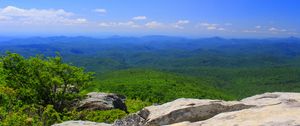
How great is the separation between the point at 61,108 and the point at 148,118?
92.4 ft

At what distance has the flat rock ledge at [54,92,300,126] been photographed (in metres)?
12.4

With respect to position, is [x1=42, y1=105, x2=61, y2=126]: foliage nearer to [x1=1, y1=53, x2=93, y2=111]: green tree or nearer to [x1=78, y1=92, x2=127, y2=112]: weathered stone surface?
[x1=1, y1=53, x2=93, y2=111]: green tree

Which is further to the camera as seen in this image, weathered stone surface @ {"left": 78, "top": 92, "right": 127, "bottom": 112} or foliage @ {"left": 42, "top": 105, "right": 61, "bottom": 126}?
weathered stone surface @ {"left": 78, "top": 92, "right": 127, "bottom": 112}

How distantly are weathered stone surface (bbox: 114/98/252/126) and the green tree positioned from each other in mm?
25205

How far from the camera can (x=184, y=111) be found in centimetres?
1595

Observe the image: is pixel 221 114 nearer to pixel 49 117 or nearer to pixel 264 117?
pixel 264 117

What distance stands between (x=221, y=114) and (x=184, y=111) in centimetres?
187

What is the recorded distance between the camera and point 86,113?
3938cm

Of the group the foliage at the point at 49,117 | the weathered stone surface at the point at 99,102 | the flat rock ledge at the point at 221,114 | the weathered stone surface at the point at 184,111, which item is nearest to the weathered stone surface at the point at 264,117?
the flat rock ledge at the point at 221,114

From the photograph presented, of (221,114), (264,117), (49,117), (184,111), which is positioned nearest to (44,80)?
(49,117)

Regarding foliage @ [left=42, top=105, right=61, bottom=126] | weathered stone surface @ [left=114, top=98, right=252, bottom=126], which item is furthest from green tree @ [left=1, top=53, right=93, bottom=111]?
weathered stone surface @ [left=114, top=98, right=252, bottom=126]

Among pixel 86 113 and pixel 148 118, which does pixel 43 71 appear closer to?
pixel 86 113

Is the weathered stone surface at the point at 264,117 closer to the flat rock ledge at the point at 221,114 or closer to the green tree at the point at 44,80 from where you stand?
the flat rock ledge at the point at 221,114

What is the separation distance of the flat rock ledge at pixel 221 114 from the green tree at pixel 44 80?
25290 millimetres
